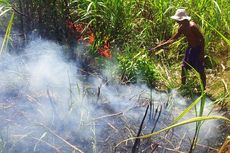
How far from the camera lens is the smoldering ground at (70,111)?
3.29 metres

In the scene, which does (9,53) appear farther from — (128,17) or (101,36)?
(128,17)

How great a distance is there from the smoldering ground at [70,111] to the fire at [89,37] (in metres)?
0.47

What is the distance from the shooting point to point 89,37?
17.6ft

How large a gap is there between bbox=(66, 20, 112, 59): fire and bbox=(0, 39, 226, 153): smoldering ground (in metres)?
0.47

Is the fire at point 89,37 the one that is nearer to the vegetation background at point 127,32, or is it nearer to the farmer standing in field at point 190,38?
the vegetation background at point 127,32

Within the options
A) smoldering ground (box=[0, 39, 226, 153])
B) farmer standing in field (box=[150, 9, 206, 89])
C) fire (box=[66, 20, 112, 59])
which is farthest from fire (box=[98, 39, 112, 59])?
farmer standing in field (box=[150, 9, 206, 89])

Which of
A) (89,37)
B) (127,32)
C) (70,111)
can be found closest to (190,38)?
(127,32)

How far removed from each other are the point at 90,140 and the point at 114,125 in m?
0.42

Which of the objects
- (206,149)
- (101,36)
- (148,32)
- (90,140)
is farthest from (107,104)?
(148,32)

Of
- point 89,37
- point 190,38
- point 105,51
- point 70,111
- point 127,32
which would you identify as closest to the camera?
point 70,111

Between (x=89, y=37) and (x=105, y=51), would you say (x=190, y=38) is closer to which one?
(x=105, y=51)

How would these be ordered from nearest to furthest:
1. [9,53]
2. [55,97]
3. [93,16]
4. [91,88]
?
[55,97] → [91,88] → [9,53] → [93,16]

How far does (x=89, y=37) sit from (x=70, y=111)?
2.03 m

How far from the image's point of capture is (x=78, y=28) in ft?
18.3
